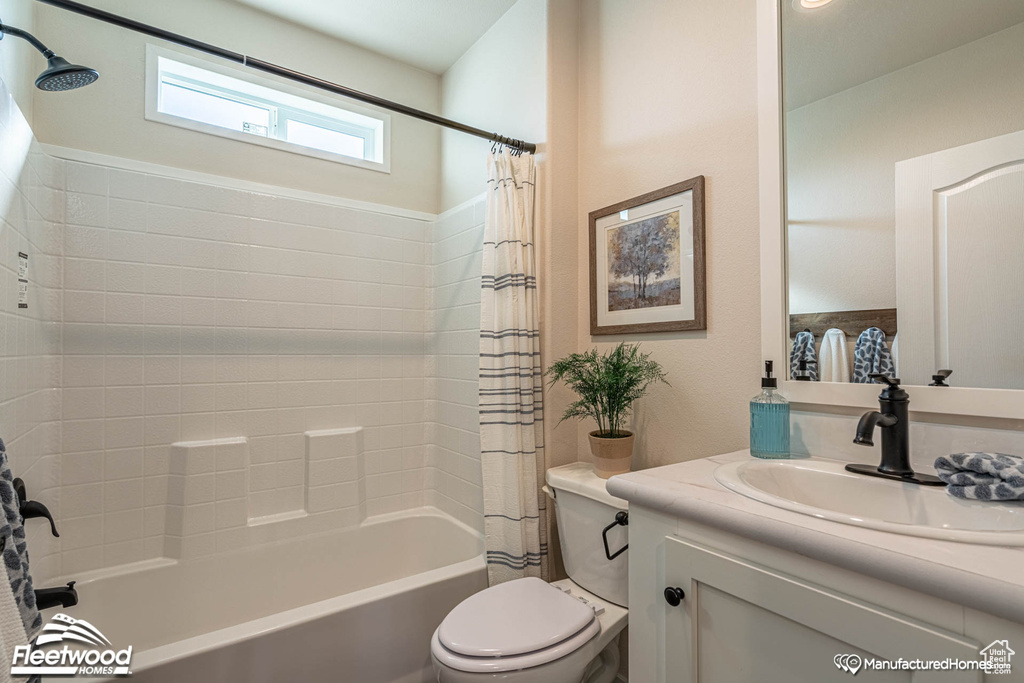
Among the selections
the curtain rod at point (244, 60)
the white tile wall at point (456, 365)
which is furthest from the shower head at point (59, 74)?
the white tile wall at point (456, 365)

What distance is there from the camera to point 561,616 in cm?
A: 131

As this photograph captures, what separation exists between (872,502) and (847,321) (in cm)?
43

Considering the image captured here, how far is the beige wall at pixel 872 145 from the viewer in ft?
3.23

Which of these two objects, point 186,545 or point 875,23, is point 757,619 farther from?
point 186,545

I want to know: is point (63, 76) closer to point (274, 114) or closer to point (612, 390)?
point (274, 114)

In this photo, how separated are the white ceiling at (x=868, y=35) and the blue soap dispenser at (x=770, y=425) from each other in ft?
2.57

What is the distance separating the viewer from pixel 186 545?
74.7 inches

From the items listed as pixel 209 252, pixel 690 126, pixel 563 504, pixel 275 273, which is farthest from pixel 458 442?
pixel 690 126

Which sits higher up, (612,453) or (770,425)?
(770,425)

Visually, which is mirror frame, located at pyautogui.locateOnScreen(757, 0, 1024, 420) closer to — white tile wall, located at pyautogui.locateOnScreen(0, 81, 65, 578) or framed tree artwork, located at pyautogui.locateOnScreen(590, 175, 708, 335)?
framed tree artwork, located at pyautogui.locateOnScreen(590, 175, 708, 335)

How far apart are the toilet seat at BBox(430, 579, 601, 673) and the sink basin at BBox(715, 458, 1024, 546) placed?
592 millimetres

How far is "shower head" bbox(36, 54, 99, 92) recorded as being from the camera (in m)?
1.16

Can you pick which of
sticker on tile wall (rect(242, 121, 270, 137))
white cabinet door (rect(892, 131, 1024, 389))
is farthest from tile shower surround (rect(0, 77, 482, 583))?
white cabinet door (rect(892, 131, 1024, 389))

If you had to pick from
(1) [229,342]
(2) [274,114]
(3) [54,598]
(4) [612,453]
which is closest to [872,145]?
(4) [612,453]
